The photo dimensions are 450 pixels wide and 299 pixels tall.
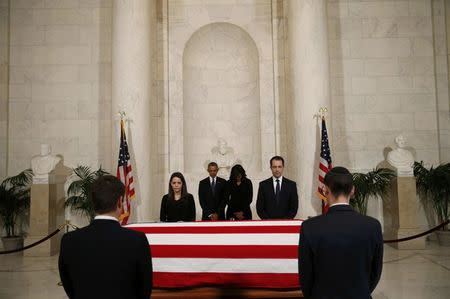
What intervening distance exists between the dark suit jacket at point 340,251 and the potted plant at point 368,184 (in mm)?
6481

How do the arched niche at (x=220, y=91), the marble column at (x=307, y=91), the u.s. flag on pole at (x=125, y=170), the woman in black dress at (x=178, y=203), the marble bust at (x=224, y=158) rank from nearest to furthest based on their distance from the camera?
the woman in black dress at (x=178, y=203) < the u.s. flag on pole at (x=125, y=170) < the marble column at (x=307, y=91) < the marble bust at (x=224, y=158) < the arched niche at (x=220, y=91)

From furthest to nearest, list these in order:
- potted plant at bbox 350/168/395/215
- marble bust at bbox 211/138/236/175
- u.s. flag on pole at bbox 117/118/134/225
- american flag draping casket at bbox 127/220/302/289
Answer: marble bust at bbox 211/138/236/175
potted plant at bbox 350/168/395/215
u.s. flag on pole at bbox 117/118/134/225
american flag draping casket at bbox 127/220/302/289

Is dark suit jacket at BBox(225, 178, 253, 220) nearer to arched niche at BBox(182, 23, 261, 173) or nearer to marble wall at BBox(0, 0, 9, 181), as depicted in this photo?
arched niche at BBox(182, 23, 261, 173)

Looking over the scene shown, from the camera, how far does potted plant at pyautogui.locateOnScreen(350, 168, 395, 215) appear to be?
8.62 metres

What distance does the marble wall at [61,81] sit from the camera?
31.1 ft

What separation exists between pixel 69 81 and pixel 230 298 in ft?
23.4

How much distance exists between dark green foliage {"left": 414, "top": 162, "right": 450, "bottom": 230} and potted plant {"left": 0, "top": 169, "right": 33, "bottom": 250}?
292 inches

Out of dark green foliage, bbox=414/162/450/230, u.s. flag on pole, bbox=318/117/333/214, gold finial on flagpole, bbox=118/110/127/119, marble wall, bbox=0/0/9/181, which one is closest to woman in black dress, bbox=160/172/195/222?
u.s. flag on pole, bbox=318/117/333/214

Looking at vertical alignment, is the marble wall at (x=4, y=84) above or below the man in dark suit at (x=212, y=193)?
above

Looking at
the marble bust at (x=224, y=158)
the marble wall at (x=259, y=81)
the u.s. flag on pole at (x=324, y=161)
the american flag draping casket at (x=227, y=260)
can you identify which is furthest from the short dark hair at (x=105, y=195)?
the marble wall at (x=259, y=81)

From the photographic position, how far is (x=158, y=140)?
970cm

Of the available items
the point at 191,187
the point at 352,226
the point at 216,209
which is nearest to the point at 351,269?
the point at 352,226

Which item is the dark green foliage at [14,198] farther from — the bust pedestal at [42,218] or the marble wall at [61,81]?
the bust pedestal at [42,218]

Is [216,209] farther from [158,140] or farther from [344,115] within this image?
[344,115]
